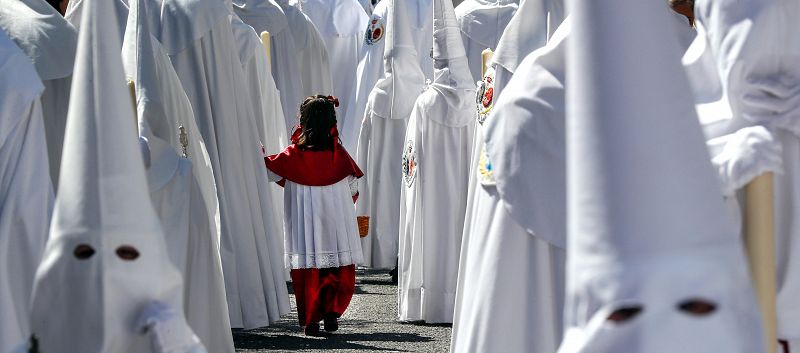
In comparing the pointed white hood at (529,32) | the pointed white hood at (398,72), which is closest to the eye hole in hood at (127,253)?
the pointed white hood at (529,32)

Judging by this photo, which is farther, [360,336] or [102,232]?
[360,336]

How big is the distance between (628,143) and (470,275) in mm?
1739

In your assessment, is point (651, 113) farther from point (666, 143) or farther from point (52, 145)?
point (52, 145)

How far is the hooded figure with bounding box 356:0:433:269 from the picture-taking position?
11594 millimetres

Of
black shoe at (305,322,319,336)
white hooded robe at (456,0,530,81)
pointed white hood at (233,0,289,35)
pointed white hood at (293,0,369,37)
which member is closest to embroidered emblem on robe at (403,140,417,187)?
white hooded robe at (456,0,530,81)

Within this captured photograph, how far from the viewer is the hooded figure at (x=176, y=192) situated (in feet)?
17.2

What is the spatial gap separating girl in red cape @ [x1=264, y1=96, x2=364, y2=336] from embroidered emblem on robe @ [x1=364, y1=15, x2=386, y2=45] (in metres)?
5.86

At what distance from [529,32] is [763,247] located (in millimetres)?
1715

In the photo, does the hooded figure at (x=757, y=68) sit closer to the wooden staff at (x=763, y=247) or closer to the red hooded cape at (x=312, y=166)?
the wooden staff at (x=763, y=247)

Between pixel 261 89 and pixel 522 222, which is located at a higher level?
pixel 261 89

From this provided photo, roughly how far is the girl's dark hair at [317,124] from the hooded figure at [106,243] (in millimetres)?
5747

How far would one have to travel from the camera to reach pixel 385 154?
11977 mm

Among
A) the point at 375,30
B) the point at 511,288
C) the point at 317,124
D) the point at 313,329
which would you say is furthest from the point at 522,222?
the point at 375,30

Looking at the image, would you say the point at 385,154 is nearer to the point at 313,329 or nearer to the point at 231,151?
the point at 231,151
